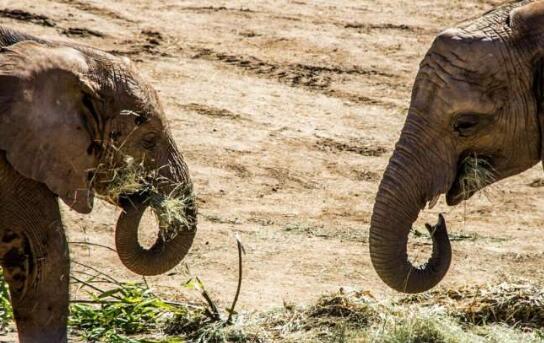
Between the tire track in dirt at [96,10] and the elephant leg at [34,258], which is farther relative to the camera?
the tire track in dirt at [96,10]

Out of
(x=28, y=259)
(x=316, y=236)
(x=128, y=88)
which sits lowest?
(x=316, y=236)

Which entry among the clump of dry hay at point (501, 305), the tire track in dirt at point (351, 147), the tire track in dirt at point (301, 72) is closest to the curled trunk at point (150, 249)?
the clump of dry hay at point (501, 305)

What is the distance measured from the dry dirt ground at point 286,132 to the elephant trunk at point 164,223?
4.80ft

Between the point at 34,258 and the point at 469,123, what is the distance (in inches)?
92.3

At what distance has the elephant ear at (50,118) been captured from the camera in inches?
347

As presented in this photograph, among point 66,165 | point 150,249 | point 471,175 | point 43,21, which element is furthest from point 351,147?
point 66,165

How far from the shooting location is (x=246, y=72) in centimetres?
1561

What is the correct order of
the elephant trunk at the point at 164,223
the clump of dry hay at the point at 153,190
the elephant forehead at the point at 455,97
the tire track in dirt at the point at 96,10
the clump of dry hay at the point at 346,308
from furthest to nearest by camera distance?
1. the tire track in dirt at the point at 96,10
2. the clump of dry hay at the point at 346,308
3. the elephant trunk at the point at 164,223
4. the clump of dry hay at the point at 153,190
5. the elephant forehead at the point at 455,97

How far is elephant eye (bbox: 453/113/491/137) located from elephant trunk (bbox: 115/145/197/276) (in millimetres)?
1542

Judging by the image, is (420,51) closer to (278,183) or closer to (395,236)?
(278,183)

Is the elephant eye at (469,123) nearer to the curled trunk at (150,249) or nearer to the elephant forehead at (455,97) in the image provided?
the elephant forehead at (455,97)

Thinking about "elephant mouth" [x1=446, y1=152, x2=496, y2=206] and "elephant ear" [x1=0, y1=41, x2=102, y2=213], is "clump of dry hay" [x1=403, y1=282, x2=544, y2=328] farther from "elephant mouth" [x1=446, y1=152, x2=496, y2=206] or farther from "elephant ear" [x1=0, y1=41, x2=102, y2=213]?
"elephant ear" [x1=0, y1=41, x2=102, y2=213]

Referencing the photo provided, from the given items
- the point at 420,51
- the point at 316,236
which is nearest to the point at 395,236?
the point at 316,236

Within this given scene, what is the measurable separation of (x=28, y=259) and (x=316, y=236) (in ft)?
12.8
